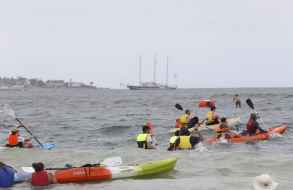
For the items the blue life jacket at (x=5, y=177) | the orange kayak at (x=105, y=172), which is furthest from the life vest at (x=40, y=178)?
the blue life jacket at (x=5, y=177)

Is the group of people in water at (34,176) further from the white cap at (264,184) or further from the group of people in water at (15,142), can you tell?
the group of people in water at (15,142)

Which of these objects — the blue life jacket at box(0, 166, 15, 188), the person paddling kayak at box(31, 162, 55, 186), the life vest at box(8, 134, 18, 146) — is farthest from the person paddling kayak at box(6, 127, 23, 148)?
the person paddling kayak at box(31, 162, 55, 186)

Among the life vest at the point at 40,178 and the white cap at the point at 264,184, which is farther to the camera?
the life vest at the point at 40,178

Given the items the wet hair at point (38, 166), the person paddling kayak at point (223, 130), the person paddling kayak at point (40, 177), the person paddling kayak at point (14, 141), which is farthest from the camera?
the person paddling kayak at point (223, 130)

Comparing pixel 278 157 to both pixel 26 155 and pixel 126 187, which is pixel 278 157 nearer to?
pixel 126 187

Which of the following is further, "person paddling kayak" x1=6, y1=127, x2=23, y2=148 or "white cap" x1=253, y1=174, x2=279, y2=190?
"person paddling kayak" x1=6, y1=127, x2=23, y2=148

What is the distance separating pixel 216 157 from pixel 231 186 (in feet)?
16.5

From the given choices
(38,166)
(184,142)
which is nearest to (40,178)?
(38,166)

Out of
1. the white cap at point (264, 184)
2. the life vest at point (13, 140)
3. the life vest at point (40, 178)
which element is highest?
the white cap at point (264, 184)

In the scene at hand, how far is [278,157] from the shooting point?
60.1 ft

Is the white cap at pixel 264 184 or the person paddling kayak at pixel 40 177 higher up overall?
the white cap at pixel 264 184

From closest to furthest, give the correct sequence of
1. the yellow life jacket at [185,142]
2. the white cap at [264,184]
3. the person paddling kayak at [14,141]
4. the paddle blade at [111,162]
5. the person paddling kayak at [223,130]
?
the white cap at [264,184]
the paddle blade at [111,162]
the yellow life jacket at [185,142]
the person paddling kayak at [14,141]
the person paddling kayak at [223,130]

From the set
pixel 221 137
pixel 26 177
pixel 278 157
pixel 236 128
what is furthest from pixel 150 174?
pixel 236 128

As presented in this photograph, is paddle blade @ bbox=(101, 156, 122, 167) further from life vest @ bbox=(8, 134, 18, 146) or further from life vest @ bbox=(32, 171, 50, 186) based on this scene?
life vest @ bbox=(8, 134, 18, 146)
